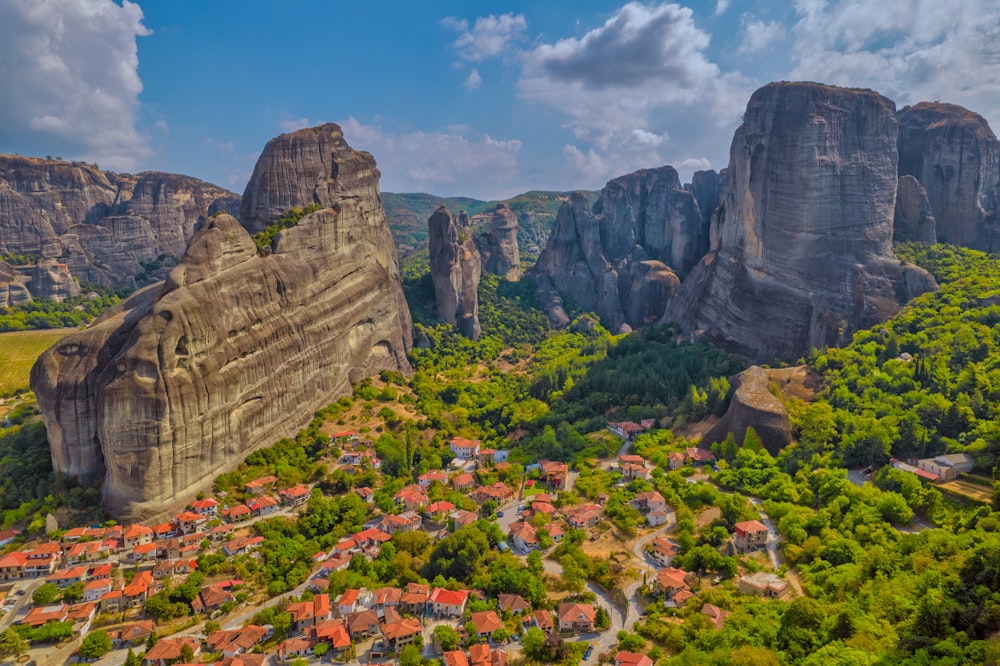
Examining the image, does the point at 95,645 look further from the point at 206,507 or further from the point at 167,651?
the point at 206,507

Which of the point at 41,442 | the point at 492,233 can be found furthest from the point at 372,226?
the point at 492,233

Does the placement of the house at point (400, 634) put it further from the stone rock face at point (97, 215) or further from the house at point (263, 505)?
the stone rock face at point (97, 215)

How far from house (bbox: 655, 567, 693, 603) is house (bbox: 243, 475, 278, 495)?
26.0m

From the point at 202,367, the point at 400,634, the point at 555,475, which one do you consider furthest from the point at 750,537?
the point at 202,367

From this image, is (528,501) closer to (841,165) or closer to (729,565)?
(729,565)

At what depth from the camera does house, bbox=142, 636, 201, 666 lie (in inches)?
1079

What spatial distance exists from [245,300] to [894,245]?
58878 mm

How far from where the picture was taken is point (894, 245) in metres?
59.8

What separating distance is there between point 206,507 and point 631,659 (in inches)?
1058

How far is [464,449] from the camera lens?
172 ft

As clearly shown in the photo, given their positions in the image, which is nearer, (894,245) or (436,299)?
(894,245)

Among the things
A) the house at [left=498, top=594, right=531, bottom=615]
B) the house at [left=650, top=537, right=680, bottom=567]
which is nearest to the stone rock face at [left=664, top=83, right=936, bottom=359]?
the house at [left=650, top=537, right=680, bottom=567]

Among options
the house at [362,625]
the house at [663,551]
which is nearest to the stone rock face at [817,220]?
the house at [663,551]

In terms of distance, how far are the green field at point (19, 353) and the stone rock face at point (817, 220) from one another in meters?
73.9
